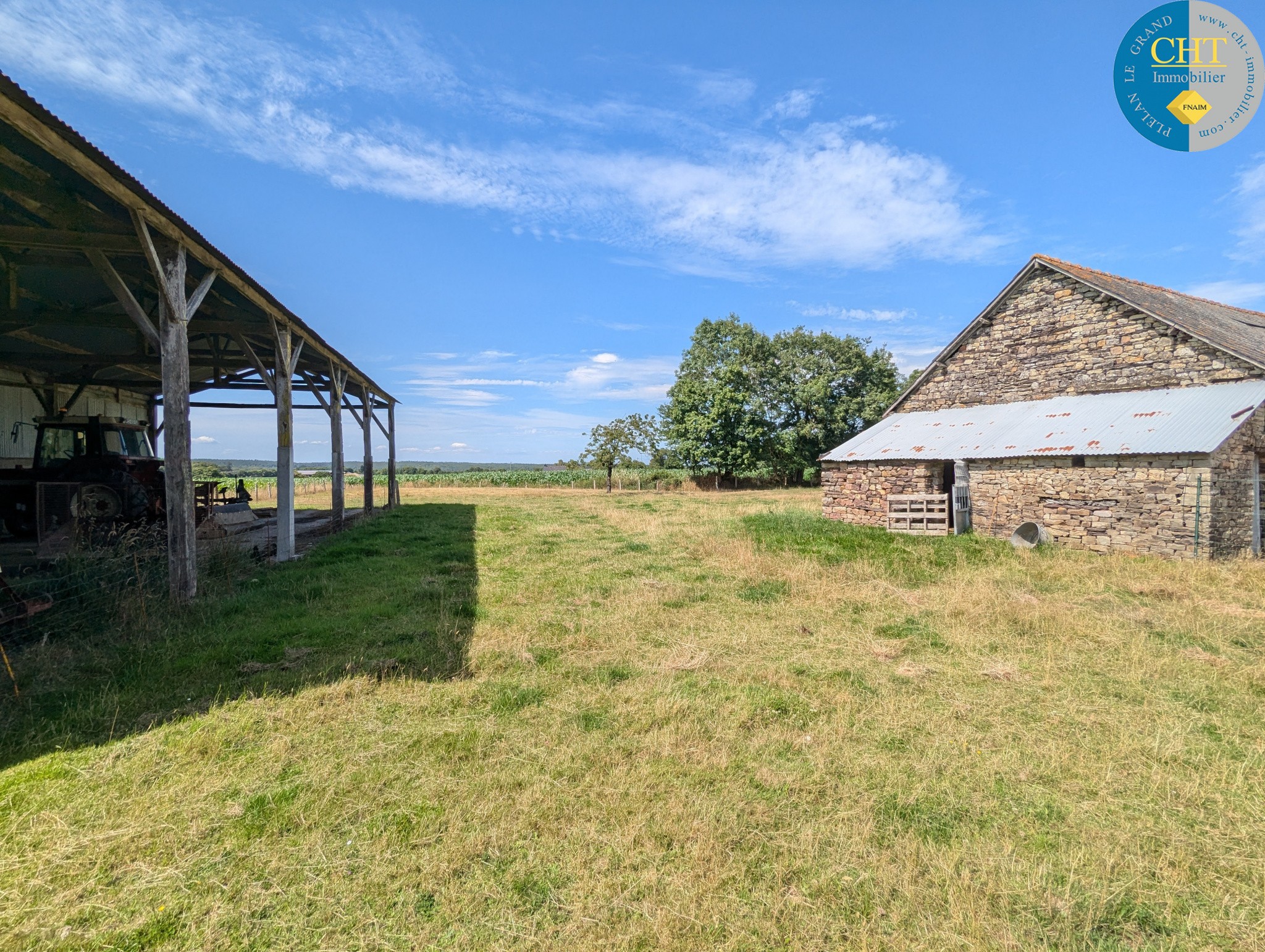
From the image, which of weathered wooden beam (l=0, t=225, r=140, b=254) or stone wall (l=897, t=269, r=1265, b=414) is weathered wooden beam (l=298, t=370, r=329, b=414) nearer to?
weathered wooden beam (l=0, t=225, r=140, b=254)

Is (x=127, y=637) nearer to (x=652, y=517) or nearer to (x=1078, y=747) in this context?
(x=1078, y=747)

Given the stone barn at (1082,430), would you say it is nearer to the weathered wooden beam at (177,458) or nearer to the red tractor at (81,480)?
the weathered wooden beam at (177,458)

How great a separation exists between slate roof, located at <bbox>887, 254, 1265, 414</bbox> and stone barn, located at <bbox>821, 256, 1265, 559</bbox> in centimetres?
7

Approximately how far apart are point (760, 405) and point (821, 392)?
14.7ft

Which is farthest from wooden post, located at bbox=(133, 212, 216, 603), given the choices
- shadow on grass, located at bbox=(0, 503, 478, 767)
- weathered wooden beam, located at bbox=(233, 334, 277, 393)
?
weathered wooden beam, located at bbox=(233, 334, 277, 393)

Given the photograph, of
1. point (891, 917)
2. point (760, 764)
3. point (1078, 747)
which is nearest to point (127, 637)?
point (760, 764)

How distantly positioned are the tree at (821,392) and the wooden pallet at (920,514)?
26271mm

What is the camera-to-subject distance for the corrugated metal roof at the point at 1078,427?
12.5 meters

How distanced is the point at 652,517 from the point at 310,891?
17.7 meters

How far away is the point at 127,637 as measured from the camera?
607 cm

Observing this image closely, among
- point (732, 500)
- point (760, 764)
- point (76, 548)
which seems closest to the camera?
point (760, 764)

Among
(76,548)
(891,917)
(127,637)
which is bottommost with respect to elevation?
(891,917)

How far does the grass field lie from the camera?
271 centimetres

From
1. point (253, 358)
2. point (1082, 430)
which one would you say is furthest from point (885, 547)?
point (253, 358)
